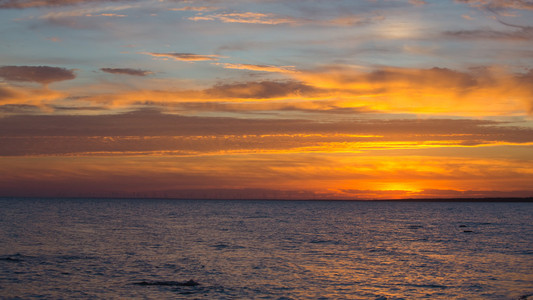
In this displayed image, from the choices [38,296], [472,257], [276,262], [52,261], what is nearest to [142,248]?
[52,261]

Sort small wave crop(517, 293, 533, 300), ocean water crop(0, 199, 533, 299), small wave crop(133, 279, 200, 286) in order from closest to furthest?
small wave crop(517, 293, 533, 300)
ocean water crop(0, 199, 533, 299)
small wave crop(133, 279, 200, 286)

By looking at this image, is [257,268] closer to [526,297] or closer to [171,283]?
[171,283]

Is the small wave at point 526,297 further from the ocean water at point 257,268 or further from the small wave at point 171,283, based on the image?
the small wave at point 171,283

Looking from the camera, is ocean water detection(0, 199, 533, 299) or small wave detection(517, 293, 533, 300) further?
ocean water detection(0, 199, 533, 299)

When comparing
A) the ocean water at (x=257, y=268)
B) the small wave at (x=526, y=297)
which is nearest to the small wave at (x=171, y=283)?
the ocean water at (x=257, y=268)

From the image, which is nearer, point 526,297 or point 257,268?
point 526,297

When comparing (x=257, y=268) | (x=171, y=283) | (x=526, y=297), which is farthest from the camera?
(x=257, y=268)

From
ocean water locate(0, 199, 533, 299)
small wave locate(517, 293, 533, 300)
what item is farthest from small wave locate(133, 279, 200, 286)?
small wave locate(517, 293, 533, 300)

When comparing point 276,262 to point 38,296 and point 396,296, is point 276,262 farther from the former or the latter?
point 38,296

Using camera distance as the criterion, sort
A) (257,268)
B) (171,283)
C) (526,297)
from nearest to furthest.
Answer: (526,297) < (171,283) < (257,268)

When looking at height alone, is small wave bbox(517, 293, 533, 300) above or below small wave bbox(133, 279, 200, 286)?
below

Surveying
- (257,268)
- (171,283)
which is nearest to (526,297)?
(257,268)

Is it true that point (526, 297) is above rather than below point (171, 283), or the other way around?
below

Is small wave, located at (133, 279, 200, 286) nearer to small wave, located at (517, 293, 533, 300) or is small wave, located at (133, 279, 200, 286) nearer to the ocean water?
the ocean water
